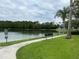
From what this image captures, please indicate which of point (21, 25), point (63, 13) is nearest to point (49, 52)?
point (63, 13)

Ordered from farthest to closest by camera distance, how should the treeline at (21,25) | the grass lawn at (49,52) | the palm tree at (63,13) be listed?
the treeline at (21,25)
the palm tree at (63,13)
the grass lawn at (49,52)

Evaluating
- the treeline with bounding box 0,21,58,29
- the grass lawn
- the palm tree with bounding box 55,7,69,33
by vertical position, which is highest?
the palm tree with bounding box 55,7,69,33

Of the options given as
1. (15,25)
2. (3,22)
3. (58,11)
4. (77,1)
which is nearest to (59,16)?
(58,11)

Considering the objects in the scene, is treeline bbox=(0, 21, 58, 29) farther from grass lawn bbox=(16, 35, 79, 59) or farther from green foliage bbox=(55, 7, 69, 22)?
grass lawn bbox=(16, 35, 79, 59)

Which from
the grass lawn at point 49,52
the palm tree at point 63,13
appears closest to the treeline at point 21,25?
the palm tree at point 63,13

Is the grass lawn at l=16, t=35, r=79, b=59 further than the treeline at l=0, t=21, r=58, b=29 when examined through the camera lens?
No

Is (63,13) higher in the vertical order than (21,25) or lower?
higher

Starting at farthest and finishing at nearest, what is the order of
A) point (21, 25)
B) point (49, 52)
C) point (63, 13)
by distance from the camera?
point (21, 25) → point (63, 13) → point (49, 52)

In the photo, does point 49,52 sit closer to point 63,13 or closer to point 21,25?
point 63,13

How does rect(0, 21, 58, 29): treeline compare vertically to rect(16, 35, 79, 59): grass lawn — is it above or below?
above

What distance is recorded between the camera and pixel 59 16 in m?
59.7

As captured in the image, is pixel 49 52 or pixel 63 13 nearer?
pixel 49 52

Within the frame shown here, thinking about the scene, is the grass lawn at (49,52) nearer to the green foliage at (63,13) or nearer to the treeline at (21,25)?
the green foliage at (63,13)

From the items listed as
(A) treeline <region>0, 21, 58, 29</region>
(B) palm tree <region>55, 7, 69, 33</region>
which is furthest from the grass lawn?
(A) treeline <region>0, 21, 58, 29</region>
